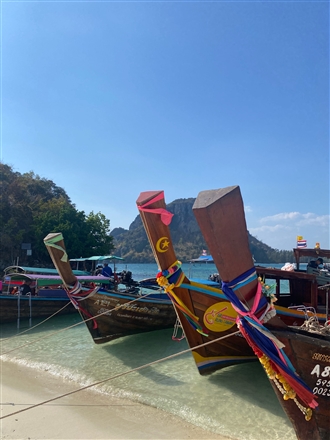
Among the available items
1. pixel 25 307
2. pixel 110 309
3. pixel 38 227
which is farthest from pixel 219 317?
pixel 38 227

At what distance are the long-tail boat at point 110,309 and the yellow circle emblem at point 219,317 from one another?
251 cm

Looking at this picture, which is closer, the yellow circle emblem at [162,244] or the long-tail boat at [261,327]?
the long-tail boat at [261,327]

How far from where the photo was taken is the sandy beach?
16.2 ft

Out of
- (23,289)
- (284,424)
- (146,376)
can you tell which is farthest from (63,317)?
(284,424)

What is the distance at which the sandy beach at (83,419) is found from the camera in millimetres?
4945

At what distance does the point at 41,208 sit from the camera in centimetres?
3475

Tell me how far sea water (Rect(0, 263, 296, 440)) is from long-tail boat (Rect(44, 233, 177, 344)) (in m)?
0.48

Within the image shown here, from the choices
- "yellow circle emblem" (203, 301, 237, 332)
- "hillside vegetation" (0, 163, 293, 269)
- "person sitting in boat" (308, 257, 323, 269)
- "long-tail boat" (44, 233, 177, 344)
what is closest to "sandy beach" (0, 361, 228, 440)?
"yellow circle emblem" (203, 301, 237, 332)

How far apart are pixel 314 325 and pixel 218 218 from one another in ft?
7.72

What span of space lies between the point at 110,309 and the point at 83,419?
13.8 ft

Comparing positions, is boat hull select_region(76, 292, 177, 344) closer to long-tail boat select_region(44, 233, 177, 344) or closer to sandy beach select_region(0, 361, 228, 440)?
long-tail boat select_region(44, 233, 177, 344)

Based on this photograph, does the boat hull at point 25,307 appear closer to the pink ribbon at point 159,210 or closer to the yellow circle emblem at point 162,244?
the yellow circle emblem at point 162,244

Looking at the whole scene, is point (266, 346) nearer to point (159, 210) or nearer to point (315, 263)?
point (159, 210)

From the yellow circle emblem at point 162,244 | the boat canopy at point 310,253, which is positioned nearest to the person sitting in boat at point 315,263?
the boat canopy at point 310,253
